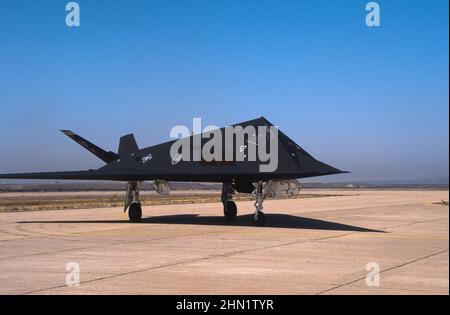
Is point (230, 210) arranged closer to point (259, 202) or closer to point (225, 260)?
point (259, 202)

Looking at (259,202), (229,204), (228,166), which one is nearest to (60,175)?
(228,166)

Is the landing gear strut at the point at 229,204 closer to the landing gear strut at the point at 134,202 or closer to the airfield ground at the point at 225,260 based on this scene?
the landing gear strut at the point at 134,202

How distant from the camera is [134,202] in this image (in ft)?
69.5

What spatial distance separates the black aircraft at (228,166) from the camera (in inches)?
680

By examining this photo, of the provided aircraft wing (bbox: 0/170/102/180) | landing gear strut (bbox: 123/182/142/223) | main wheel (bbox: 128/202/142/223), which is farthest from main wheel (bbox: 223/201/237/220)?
aircraft wing (bbox: 0/170/102/180)

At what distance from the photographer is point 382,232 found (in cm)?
1638

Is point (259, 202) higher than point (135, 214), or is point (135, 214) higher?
point (259, 202)

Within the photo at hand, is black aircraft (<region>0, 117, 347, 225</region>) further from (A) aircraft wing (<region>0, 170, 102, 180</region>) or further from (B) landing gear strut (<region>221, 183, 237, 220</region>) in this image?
(B) landing gear strut (<region>221, 183, 237, 220</region>)

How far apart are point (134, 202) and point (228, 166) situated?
4.83 meters

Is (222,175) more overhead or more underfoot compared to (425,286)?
more overhead

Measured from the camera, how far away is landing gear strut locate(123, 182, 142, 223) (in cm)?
2081
